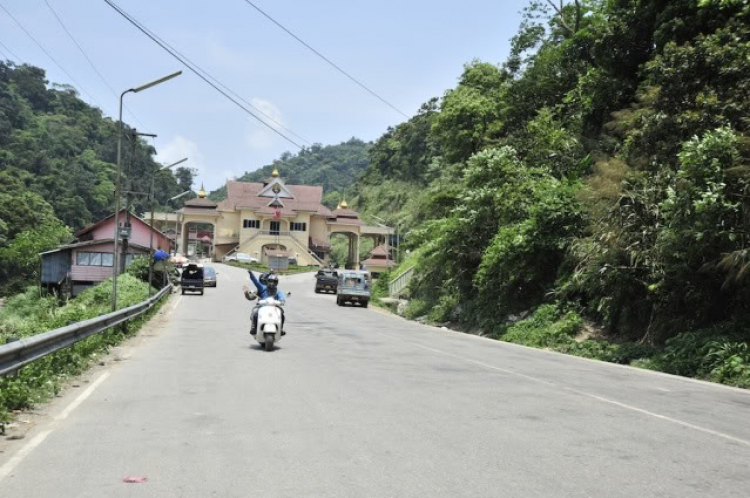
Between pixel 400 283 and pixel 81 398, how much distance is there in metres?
40.8

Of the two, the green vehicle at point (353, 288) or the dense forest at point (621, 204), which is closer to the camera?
the dense forest at point (621, 204)

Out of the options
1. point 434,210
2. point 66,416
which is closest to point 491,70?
point 434,210

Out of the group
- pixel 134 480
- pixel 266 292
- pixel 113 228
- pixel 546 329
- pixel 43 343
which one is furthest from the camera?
pixel 113 228

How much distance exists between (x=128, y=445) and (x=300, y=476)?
1938 millimetres

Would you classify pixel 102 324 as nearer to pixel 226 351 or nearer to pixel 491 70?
pixel 226 351

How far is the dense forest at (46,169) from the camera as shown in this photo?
7406cm

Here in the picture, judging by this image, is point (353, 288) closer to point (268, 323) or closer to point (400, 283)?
point (400, 283)

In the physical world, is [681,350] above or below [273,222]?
below

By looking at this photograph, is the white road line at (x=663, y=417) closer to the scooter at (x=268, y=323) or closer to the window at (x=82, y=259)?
the scooter at (x=268, y=323)

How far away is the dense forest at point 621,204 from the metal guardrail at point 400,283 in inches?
292

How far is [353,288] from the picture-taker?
141 feet

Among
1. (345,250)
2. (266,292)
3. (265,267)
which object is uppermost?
(345,250)

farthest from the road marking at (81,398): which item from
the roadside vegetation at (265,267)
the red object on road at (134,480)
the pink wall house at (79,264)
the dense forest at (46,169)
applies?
the roadside vegetation at (265,267)

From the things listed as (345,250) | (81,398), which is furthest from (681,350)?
(345,250)
